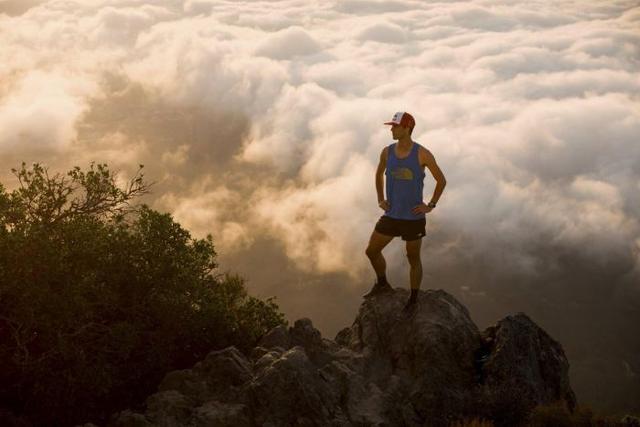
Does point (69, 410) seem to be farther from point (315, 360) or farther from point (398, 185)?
point (398, 185)

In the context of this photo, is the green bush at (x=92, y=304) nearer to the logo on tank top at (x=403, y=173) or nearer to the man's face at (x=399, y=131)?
the logo on tank top at (x=403, y=173)

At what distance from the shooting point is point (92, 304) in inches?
561

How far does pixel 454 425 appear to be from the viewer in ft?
44.2

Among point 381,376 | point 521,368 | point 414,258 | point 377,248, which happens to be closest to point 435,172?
point 414,258

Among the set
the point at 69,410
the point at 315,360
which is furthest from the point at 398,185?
the point at 69,410

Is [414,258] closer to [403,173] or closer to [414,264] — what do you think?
[414,264]

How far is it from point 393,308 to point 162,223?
5.86 metres

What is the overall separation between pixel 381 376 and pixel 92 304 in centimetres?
640

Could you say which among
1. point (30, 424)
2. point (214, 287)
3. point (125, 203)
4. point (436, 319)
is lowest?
point (30, 424)

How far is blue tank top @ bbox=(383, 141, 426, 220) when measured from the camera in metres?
14.0

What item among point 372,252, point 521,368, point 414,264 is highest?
point 372,252

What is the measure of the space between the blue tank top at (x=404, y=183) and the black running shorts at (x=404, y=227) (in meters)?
0.11

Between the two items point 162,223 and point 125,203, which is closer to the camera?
point 162,223

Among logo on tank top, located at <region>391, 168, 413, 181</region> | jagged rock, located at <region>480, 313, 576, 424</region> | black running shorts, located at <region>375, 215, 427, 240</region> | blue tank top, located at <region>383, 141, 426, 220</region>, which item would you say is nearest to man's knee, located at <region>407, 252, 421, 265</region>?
black running shorts, located at <region>375, 215, 427, 240</region>
